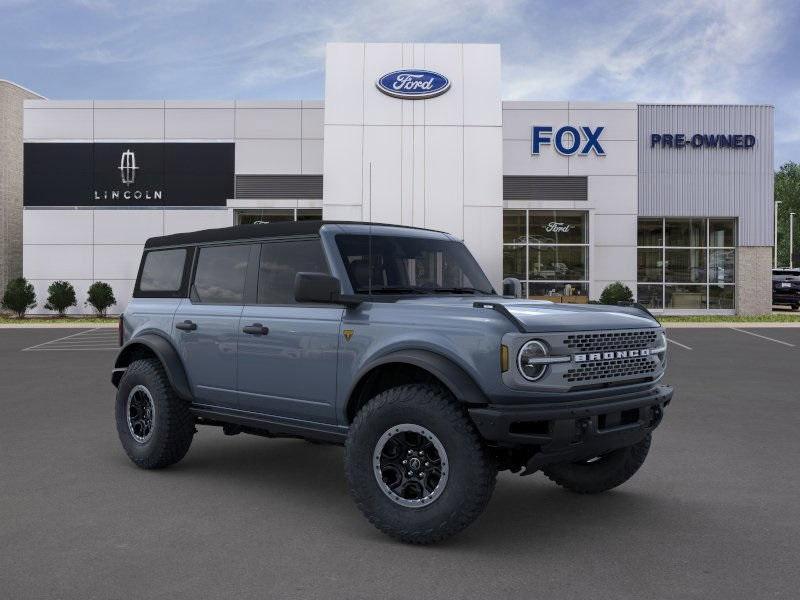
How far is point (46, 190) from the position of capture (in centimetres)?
3084

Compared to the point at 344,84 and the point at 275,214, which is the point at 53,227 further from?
the point at 344,84

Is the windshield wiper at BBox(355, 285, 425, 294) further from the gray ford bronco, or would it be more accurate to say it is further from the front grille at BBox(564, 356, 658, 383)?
the front grille at BBox(564, 356, 658, 383)

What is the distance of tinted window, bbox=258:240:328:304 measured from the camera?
5.57 m

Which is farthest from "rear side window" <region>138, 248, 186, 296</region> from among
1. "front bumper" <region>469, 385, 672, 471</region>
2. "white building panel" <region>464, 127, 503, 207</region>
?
"white building panel" <region>464, 127, 503, 207</region>

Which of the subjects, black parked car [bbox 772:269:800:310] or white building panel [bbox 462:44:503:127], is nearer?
white building panel [bbox 462:44:503:127]

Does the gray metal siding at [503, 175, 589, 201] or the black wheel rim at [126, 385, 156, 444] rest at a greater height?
the gray metal siding at [503, 175, 589, 201]

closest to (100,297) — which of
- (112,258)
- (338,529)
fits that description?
(112,258)

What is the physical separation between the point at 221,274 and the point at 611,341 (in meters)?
3.06

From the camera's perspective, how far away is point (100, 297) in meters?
29.5

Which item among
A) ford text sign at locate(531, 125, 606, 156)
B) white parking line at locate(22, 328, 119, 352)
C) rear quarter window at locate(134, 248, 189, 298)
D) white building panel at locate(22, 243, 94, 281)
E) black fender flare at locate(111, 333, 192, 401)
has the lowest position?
white parking line at locate(22, 328, 119, 352)

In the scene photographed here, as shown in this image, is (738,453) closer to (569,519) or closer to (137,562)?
(569,519)

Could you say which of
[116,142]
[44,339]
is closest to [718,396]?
[44,339]

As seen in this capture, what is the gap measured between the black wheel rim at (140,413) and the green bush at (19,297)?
82.1 feet

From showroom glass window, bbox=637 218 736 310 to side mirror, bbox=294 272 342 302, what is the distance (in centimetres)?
2849
